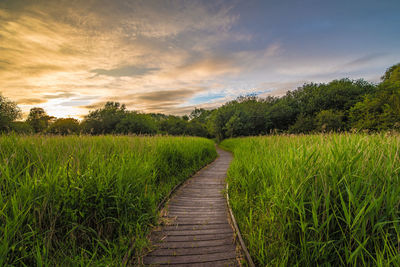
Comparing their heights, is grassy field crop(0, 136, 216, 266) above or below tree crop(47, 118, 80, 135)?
below

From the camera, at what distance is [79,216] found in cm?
264

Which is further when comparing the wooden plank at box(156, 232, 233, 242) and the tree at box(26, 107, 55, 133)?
the tree at box(26, 107, 55, 133)

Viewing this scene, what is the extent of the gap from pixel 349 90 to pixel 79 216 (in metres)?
56.1

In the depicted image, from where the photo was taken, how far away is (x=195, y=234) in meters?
3.41

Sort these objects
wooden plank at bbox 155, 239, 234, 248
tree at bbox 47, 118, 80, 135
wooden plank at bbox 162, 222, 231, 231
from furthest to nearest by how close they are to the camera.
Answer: tree at bbox 47, 118, 80, 135, wooden plank at bbox 162, 222, 231, 231, wooden plank at bbox 155, 239, 234, 248

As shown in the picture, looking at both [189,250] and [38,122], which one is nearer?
[189,250]

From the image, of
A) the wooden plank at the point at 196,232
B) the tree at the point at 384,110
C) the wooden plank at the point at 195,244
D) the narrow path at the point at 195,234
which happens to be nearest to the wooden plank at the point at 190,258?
the narrow path at the point at 195,234

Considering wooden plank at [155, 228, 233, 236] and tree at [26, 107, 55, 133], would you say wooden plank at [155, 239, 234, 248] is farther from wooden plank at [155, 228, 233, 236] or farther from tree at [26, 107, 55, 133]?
Answer: tree at [26, 107, 55, 133]

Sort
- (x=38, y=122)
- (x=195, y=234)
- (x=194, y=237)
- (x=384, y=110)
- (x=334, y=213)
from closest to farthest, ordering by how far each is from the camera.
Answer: (x=334, y=213) → (x=194, y=237) → (x=195, y=234) → (x=38, y=122) → (x=384, y=110)

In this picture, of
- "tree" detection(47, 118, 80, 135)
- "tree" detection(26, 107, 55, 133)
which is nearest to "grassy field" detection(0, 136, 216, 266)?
"tree" detection(47, 118, 80, 135)

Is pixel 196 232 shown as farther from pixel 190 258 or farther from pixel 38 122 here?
pixel 38 122

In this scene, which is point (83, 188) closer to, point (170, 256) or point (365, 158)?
point (170, 256)

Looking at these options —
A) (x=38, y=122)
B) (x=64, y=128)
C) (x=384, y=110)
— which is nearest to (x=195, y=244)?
(x=64, y=128)

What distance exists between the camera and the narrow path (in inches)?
105
